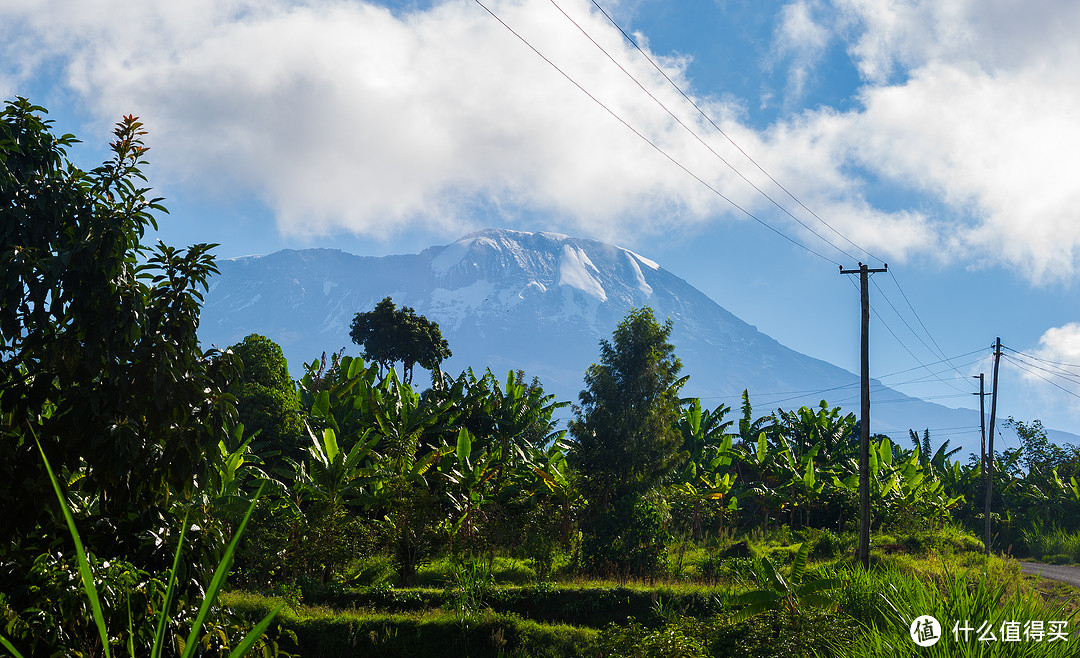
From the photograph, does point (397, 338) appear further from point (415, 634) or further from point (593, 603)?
point (415, 634)

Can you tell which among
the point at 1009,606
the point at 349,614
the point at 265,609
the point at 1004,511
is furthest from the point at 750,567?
the point at 1004,511

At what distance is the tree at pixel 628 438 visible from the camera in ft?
62.1

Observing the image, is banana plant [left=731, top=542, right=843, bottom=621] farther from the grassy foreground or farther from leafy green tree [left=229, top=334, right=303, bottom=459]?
leafy green tree [left=229, top=334, right=303, bottom=459]

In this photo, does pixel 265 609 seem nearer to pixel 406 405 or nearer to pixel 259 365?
pixel 406 405

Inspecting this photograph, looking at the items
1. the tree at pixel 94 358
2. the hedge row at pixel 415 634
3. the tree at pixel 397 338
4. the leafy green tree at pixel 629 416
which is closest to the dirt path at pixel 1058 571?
the leafy green tree at pixel 629 416

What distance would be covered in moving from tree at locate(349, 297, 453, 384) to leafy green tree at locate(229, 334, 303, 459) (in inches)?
929

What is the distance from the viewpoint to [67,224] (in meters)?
6.35

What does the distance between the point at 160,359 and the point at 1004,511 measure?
3738 centimetres

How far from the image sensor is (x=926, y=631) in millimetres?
5992

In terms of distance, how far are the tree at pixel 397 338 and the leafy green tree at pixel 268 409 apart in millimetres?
23587

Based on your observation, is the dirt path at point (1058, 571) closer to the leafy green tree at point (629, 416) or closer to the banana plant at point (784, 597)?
the leafy green tree at point (629, 416)

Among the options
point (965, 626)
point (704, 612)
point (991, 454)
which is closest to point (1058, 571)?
point (991, 454)

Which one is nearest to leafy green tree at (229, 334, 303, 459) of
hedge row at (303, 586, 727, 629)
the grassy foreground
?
the grassy foreground

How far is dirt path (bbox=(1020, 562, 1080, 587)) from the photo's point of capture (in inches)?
850
